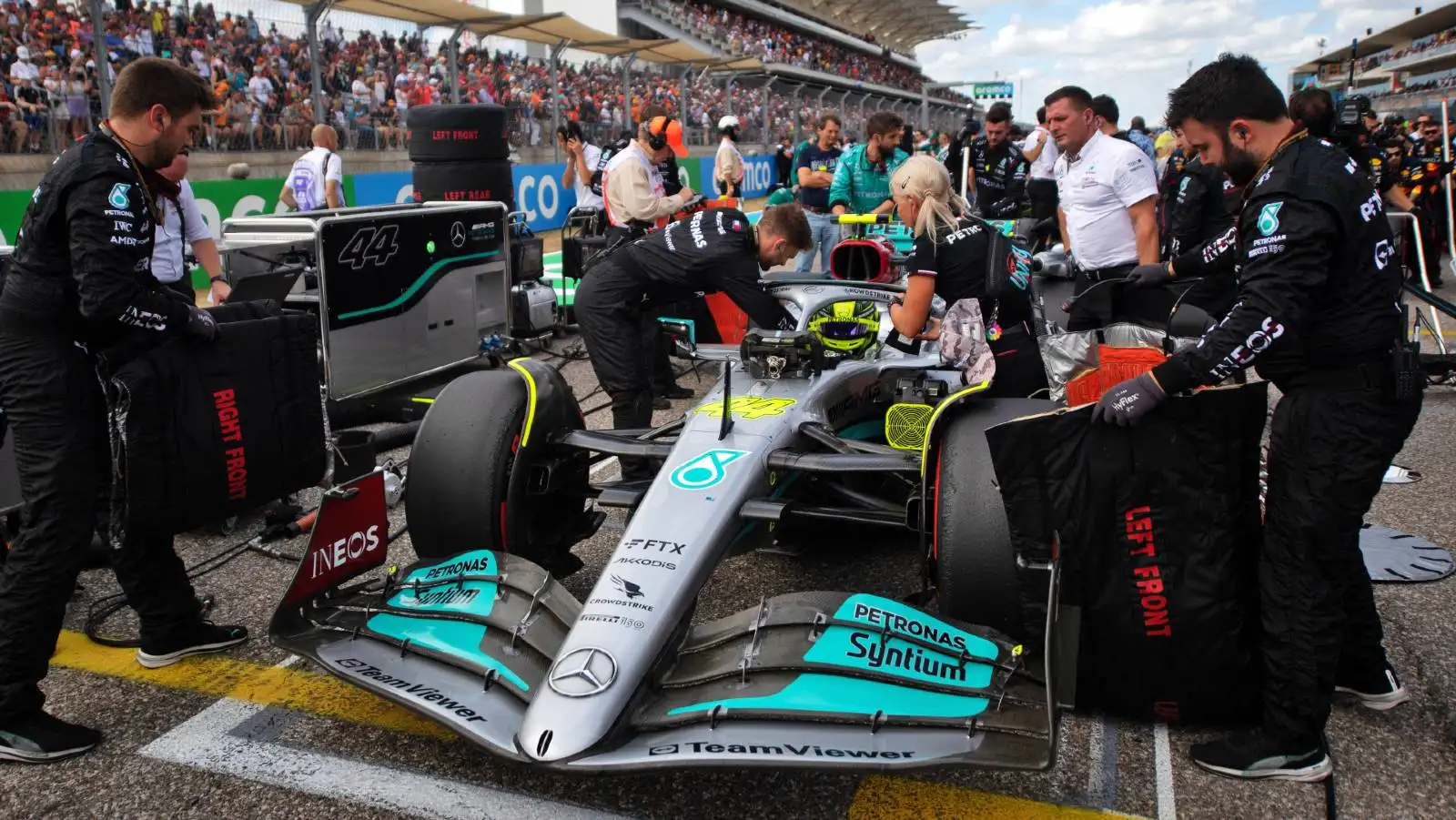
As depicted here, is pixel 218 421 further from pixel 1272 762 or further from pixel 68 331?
pixel 1272 762

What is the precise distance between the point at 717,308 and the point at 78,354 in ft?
15.6

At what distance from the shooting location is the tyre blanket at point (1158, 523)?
2.63 m

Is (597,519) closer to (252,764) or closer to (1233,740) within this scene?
(252,764)

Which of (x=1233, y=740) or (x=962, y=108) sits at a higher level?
(x=962, y=108)

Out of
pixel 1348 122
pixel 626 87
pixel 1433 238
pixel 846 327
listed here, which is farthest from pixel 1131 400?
pixel 626 87

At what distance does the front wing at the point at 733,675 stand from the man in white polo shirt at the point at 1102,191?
3.27 m

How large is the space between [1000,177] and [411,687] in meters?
8.45

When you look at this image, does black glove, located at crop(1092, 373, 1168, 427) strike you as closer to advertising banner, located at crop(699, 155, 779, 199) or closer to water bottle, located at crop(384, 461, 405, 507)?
water bottle, located at crop(384, 461, 405, 507)

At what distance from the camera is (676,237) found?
4645 mm

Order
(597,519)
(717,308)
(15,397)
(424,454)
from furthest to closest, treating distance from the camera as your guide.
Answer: (717,308) < (597,519) < (424,454) < (15,397)

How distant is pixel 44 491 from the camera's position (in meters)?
3.00

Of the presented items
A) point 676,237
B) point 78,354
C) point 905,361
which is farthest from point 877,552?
point 78,354

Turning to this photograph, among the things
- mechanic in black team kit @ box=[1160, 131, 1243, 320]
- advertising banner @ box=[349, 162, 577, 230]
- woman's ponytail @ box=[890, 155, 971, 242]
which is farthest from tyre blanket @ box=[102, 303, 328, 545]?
advertising banner @ box=[349, 162, 577, 230]

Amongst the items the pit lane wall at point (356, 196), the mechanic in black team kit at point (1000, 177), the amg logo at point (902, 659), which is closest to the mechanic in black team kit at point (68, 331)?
the amg logo at point (902, 659)
